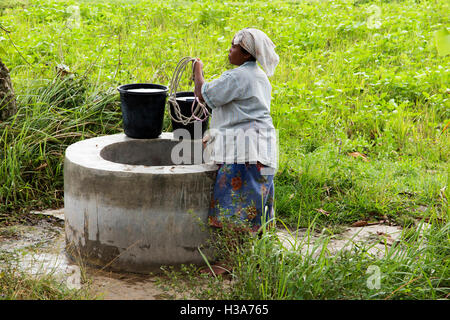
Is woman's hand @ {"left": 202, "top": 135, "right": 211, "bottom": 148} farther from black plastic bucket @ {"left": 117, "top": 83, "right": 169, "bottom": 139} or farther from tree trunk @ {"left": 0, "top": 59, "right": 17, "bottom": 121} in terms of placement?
tree trunk @ {"left": 0, "top": 59, "right": 17, "bottom": 121}

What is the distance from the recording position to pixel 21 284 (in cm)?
336

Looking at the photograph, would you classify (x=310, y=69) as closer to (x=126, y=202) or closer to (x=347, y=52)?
(x=347, y=52)

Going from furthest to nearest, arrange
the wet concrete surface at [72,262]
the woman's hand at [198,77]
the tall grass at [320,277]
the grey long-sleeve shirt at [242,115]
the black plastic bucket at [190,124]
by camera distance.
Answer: the black plastic bucket at [190,124], the woman's hand at [198,77], the grey long-sleeve shirt at [242,115], the wet concrete surface at [72,262], the tall grass at [320,277]

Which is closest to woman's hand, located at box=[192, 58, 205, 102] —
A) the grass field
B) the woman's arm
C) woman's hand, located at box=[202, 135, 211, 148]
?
the woman's arm

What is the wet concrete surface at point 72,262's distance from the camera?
3.62m

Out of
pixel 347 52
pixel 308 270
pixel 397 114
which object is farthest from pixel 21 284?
pixel 347 52

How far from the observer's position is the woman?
12.6ft

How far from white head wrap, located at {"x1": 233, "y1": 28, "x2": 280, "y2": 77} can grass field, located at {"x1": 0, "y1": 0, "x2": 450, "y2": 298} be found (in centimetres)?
81

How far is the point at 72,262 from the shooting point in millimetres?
4094

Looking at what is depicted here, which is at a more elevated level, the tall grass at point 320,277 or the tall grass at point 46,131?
the tall grass at point 46,131

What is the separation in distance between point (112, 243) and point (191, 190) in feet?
2.11

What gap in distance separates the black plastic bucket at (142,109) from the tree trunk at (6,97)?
1.36 metres

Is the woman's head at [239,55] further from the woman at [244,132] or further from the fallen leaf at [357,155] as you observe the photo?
the fallen leaf at [357,155]

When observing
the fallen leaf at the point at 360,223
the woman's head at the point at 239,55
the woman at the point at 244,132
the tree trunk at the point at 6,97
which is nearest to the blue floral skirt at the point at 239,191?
the woman at the point at 244,132
